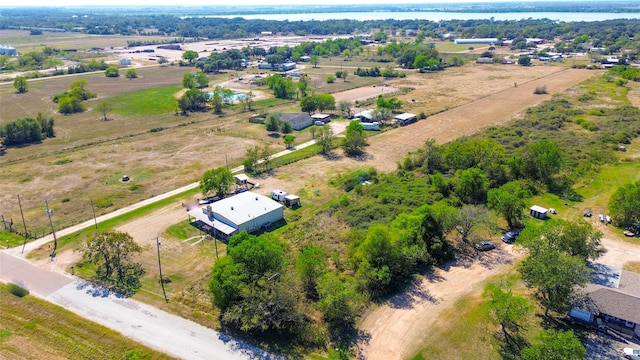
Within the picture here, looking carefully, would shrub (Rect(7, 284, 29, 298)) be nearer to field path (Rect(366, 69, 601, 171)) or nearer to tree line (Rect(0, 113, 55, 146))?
field path (Rect(366, 69, 601, 171))

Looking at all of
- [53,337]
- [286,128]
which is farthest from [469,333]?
[286,128]

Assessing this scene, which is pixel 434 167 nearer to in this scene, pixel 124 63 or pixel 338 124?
pixel 338 124

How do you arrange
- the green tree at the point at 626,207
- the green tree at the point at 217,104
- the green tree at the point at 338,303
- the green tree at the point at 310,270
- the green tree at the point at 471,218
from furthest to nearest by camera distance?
the green tree at the point at 217,104
the green tree at the point at 626,207
the green tree at the point at 471,218
the green tree at the point at 310,270
the green tree at the point at 338,303

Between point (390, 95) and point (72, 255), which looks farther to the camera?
point (390, 95)

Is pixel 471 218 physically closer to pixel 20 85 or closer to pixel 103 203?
pixel 103 203

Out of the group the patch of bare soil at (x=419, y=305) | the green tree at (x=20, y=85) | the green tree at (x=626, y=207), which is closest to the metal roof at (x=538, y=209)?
the green tree at (x=626, y=207)

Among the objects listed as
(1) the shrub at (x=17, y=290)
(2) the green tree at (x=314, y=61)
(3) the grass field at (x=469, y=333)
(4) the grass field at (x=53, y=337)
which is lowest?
(3) the grass field at (x=469, y=333)

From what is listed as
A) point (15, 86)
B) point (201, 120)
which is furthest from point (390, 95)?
point (15, 86)

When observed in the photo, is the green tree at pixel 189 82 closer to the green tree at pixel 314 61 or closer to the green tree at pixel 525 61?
the green tree at pixel 314 61
